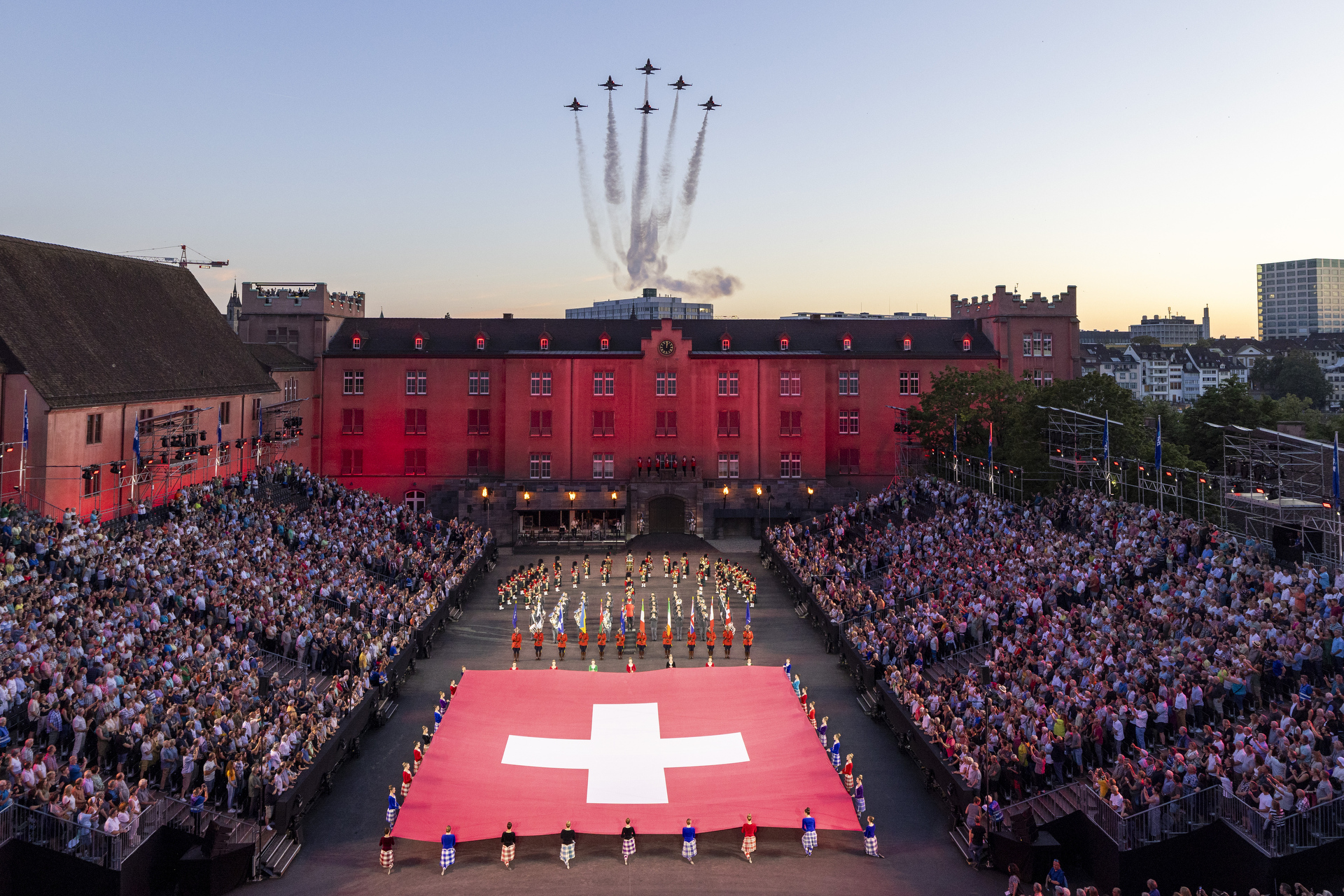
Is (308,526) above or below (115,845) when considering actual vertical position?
above

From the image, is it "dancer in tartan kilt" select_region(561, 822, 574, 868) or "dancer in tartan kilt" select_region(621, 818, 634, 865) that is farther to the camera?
"dancer in tartan kilt" select_region(621, 818, 634, 865)

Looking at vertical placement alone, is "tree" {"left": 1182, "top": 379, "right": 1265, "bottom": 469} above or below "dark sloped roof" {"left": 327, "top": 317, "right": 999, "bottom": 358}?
below

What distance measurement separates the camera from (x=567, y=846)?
24250 millimetres

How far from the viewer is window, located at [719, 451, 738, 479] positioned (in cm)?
7556

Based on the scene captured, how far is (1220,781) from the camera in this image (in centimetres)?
2150

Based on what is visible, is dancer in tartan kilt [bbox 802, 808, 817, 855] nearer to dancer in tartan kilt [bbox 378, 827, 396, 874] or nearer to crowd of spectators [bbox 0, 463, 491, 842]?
dancer in tartan kilt [bbox 378, 827, 396, 874]

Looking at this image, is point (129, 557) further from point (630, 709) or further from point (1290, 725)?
point (1290, 725)

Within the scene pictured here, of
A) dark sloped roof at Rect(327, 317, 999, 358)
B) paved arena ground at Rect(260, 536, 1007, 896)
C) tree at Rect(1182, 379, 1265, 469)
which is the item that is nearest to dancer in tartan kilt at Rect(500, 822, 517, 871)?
paved arena ground at Rect(260, 536, 1007, 896)

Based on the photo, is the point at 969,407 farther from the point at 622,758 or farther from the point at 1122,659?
the point at 622,758

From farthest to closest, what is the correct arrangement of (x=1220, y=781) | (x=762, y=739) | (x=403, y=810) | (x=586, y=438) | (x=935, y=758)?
1. (x=586, y=438)
2. (x=762, y=739)
3. (x=935, y=758)
4. (x=403, y=810)
5. (x=1220, y=781)

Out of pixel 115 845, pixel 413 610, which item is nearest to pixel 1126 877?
pixel 115 845

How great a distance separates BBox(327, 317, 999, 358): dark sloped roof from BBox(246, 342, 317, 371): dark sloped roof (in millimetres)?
3828

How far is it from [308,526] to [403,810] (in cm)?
2694

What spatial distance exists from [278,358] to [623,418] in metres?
24.3
